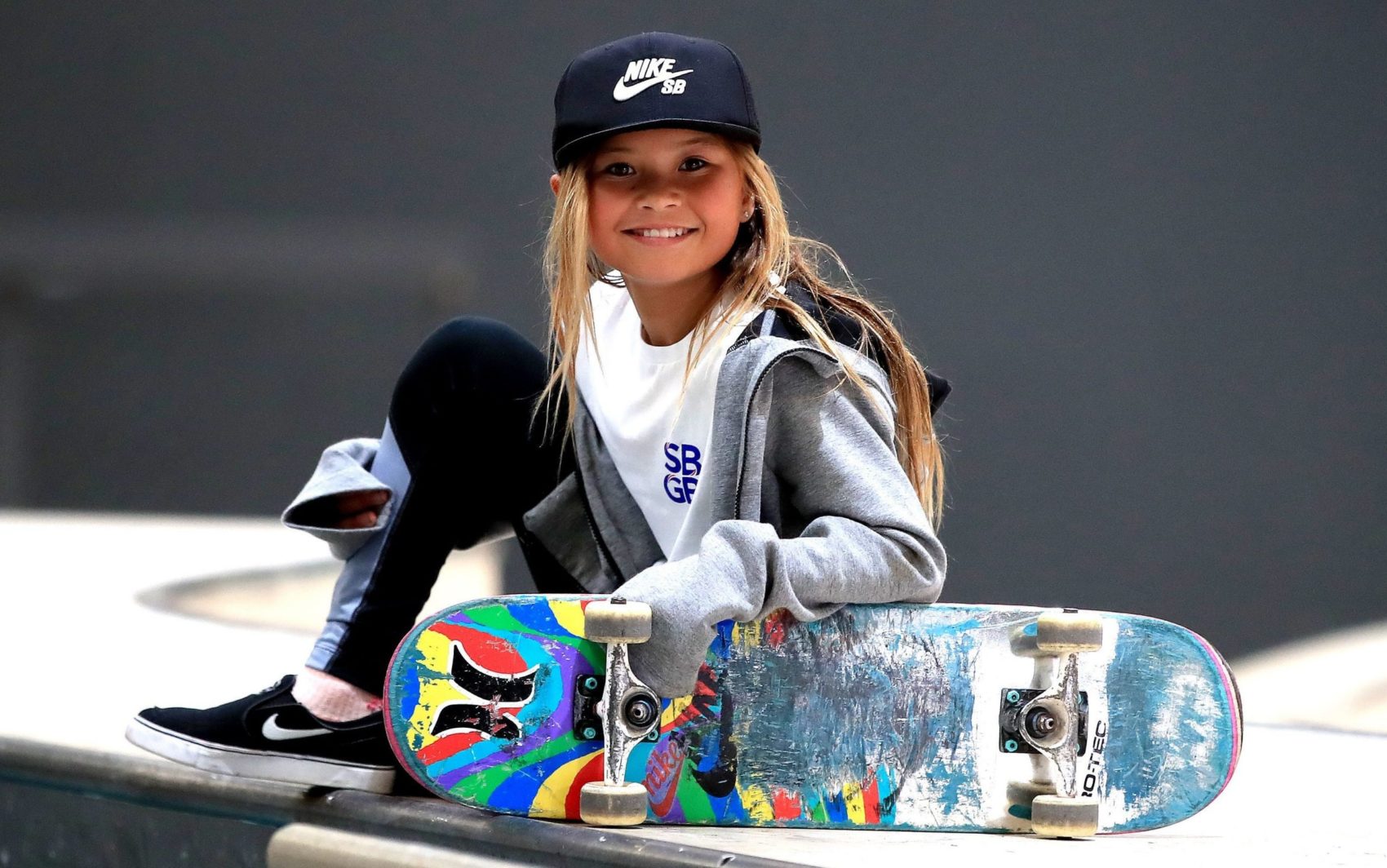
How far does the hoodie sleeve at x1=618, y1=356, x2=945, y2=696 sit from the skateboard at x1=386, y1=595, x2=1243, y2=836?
2.2 inches

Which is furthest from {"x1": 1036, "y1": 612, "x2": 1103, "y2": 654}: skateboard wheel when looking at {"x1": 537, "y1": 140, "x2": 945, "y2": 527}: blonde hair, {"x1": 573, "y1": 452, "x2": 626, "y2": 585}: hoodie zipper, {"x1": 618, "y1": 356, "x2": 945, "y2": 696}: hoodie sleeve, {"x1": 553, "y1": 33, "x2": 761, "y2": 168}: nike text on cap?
{"x1": 553, "y1": 33, "x2": 761, "y2": 168}: nike text on cap

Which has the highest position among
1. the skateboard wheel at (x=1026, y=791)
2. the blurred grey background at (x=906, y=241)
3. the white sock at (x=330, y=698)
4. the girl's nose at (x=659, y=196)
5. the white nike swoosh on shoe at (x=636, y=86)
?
the blurred grey background at (x=906, y=241)

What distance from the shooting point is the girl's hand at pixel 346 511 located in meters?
1.71

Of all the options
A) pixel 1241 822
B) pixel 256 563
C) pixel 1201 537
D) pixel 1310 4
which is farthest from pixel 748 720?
pixel 1310 4

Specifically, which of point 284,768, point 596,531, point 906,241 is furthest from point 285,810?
point 906,241

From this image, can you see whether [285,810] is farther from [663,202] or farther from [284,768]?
[663,202]

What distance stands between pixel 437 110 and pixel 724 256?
5840mm

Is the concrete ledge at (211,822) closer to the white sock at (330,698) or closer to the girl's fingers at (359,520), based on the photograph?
the white sock at (330,698)

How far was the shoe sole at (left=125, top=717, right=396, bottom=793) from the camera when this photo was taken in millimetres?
1558

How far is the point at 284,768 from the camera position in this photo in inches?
61.5

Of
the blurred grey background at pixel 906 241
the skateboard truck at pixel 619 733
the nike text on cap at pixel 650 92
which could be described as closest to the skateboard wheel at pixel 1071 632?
the skateboard truck at pixel 619 733

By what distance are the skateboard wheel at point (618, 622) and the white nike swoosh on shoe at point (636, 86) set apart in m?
0.58

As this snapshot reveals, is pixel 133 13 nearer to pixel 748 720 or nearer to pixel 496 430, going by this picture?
pixel 496 430

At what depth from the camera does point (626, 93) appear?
60.0 inches
